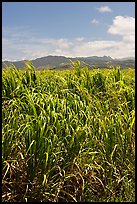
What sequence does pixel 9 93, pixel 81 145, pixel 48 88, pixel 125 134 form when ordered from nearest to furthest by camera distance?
1. pixel 81 145
2. pixel 125 134
3. pixel 9 93
4. pixel 48 88

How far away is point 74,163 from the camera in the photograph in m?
2.44

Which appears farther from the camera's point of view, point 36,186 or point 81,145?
point 81,145

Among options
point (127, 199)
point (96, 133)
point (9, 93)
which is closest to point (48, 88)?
point (9, 93)

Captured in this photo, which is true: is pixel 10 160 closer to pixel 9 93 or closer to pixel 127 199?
pixel 127 199

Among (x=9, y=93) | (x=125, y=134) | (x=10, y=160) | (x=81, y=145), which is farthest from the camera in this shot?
(x=9, y=93)

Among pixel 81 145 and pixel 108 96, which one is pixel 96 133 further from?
pixel 108 96

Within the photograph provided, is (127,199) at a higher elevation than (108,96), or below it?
below

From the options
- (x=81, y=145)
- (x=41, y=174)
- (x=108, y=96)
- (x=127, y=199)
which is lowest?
(x=127, y=199)

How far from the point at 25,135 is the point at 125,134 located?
2.81ft

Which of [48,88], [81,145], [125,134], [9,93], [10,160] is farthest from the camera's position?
[48,88]

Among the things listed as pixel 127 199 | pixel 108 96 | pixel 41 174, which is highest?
pixel 108 96

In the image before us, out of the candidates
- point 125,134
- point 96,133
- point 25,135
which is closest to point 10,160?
point 25,135

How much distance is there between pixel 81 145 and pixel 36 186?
469mm

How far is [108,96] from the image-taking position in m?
3.57
